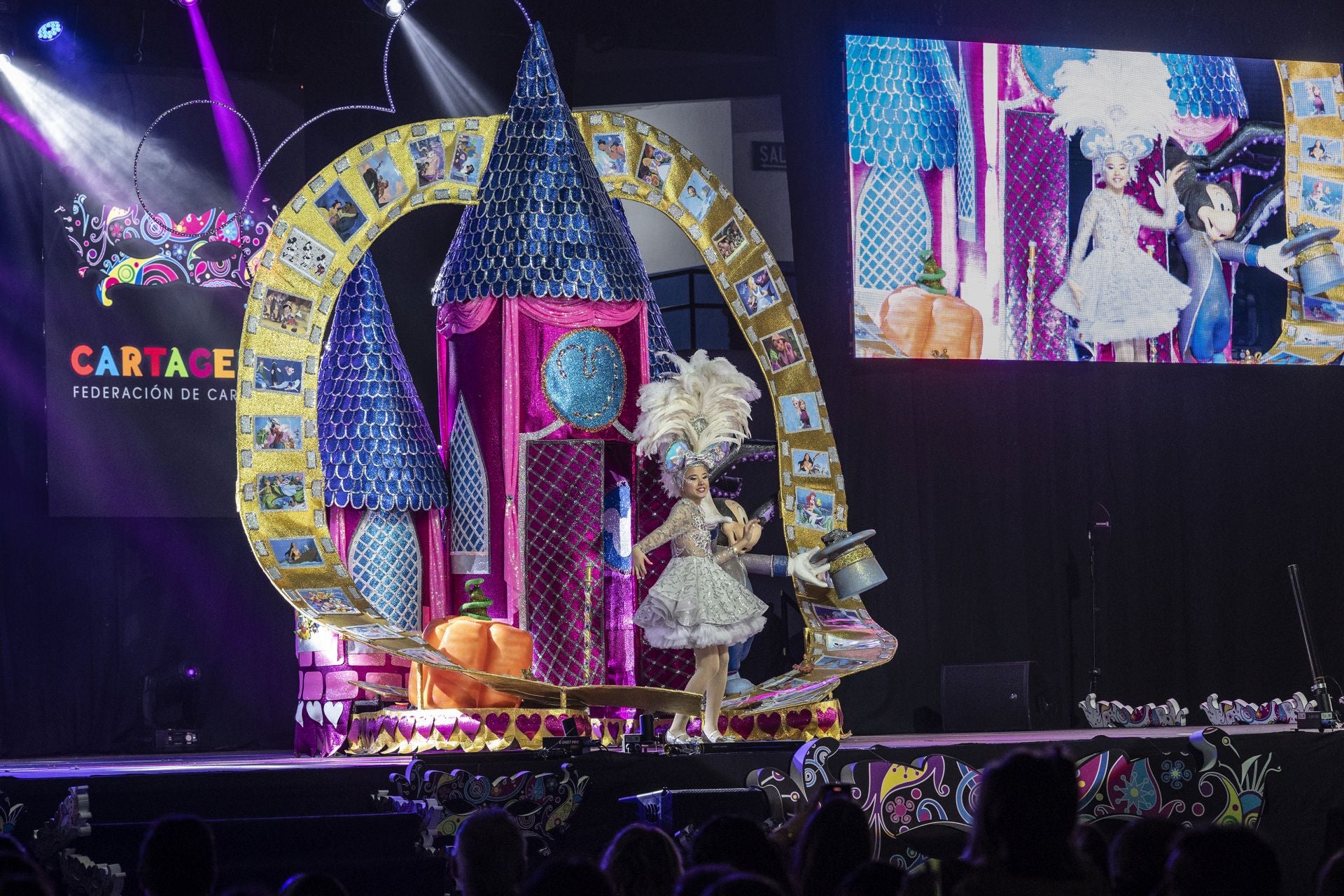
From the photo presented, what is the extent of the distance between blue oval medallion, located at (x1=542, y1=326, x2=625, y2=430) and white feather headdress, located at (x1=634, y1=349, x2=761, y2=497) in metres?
0.26

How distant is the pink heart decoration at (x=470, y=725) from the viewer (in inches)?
290

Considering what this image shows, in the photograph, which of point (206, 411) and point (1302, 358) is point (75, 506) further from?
point (1302, 358)

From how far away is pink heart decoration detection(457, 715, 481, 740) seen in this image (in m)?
7.36

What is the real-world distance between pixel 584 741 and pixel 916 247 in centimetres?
446

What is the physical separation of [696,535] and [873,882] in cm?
469

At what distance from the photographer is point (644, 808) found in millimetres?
5746

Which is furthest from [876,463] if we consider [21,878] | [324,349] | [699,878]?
[21,878]

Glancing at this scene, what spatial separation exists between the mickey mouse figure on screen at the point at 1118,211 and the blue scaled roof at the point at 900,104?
0.72m

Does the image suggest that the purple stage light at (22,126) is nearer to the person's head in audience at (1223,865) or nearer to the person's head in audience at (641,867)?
the person's head in audience at (641,867)

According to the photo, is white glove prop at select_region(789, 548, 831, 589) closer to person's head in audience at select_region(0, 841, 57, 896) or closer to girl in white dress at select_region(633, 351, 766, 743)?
girl in white dress at select_region(633, 351, 766, 743)

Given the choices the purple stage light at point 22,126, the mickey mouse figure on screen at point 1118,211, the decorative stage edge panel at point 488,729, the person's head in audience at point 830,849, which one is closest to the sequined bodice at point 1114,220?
the mickey mouse figure on screen at point 1118,211

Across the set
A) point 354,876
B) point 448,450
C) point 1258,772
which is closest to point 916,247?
point 448,450

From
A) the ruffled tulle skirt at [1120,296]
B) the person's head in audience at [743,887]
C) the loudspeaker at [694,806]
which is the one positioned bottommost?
the loudspeaker at [694,806]

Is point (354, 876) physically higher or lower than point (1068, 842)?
lower
